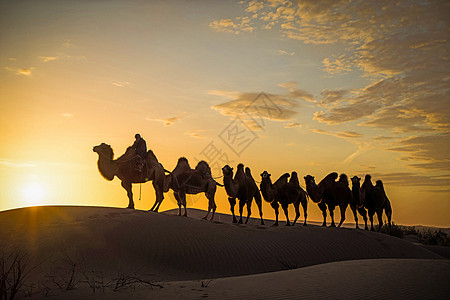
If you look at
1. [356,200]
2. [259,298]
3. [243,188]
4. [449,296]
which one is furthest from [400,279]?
[356,200]

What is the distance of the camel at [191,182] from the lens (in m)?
18.5

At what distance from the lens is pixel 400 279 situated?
7.44 meters

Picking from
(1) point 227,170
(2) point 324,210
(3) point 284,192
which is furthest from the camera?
(2) point 324,210

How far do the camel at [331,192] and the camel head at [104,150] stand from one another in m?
10.3

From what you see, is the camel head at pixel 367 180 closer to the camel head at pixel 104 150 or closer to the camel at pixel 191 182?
the camel at pixel 191 182

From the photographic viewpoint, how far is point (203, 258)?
1230 cm

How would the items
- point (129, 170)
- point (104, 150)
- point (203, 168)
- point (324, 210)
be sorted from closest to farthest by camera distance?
1. point (129, 170)
2. point (104, 150)
3. point (203, 168)
4. point (324, 210)

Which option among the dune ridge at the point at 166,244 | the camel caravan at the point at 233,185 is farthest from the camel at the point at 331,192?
the dune ridge at the point at 166,244

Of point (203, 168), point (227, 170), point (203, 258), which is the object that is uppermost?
point (203, 168)

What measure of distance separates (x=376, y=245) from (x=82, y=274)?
12.2 m

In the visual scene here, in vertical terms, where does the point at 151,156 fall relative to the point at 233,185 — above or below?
above

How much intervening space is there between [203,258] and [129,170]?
714 centimetres

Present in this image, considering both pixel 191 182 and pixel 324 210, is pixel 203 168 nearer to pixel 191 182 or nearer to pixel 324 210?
pixel 191 182

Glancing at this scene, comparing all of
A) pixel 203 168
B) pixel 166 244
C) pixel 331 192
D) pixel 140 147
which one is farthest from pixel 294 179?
pixel 166 244
